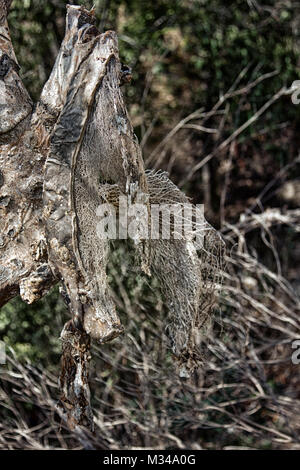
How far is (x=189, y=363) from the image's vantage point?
1.07 m

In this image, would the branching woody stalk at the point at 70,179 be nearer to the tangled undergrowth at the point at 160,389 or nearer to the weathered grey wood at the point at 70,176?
the weathered grey wood at the point at 70,176

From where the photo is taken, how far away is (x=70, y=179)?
838 millimetres

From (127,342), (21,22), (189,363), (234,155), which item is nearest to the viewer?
(189,363)

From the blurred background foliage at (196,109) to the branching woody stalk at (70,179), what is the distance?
1.48m

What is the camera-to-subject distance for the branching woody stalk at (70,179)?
2.75 feet

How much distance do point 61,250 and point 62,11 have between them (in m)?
2.18

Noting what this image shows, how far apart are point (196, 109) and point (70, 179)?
7.33 ft

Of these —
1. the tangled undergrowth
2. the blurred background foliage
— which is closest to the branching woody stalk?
the tangled undergrowth

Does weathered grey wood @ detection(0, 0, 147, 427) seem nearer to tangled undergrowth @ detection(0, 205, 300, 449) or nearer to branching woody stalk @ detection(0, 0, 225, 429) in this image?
branching woody stalk @ detection(0, 0, 225, 429)

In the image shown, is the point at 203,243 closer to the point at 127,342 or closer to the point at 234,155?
the point at 127,342

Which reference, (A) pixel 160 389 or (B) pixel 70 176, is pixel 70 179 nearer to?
(B) pixel 70 176

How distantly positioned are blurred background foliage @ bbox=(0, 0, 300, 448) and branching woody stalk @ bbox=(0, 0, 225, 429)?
148cm
